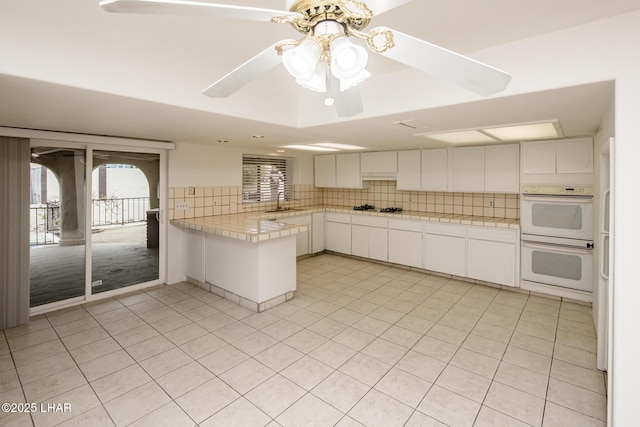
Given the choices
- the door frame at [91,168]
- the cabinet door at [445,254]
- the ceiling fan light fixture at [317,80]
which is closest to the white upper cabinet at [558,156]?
the cabinet door at [445,254]

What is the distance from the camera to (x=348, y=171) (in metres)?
6.01

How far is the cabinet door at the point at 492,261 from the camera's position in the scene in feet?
13.4

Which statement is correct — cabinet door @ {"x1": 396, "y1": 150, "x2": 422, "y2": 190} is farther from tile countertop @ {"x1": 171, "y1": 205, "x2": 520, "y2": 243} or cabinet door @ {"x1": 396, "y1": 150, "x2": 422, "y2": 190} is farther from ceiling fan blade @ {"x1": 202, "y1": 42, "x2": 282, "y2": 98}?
ceiling fan blade @ {"x1": 202, "y1": 42, "x2": 282, "y2": 98}

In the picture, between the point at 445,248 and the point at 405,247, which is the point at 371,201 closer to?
the point at 405,247

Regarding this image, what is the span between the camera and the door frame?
3347mm

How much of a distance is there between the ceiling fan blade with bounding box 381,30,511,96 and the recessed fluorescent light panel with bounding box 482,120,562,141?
6.94 ft

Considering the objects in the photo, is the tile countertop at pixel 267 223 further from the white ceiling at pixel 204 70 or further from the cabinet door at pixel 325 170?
the white ceiling at pixel 204 70

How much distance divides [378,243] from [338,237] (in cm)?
85

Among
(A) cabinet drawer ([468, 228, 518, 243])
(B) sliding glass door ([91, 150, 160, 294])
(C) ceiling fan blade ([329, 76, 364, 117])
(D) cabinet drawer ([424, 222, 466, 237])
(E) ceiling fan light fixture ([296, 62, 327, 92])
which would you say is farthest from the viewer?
(D) cabinet drawer ([424, 222, 466, 237])

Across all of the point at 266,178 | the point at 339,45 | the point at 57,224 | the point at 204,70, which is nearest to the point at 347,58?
the point at 339,45

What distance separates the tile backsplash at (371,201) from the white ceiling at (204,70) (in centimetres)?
163

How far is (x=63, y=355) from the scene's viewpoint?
266cm

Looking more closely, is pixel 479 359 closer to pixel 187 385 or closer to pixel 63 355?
pixel 187 385

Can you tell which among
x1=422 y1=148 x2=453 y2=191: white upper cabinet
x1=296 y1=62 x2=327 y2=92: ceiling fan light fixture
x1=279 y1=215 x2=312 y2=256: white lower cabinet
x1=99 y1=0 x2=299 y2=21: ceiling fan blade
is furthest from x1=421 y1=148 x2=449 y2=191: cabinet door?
x1=99 y1=0 x2=299 y2=21: ceiling fan blade
